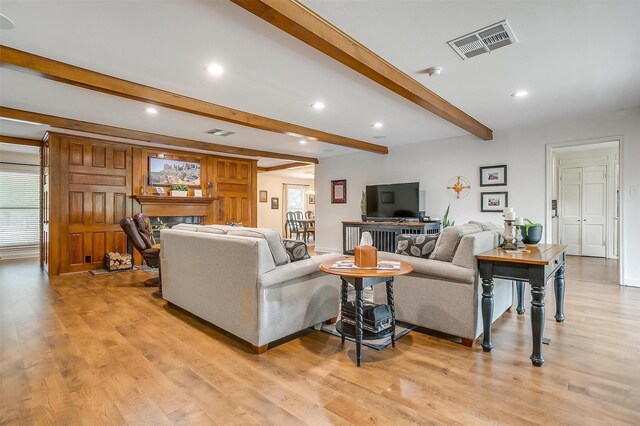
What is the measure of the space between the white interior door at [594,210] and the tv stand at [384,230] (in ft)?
11.7

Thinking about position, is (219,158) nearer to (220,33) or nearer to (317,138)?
(317,138)

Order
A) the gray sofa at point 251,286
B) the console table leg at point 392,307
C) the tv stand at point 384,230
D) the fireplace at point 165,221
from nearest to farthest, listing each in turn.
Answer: the gray sofa at point 251,286, the console table leg at point 392,307, the tv stand at point 384,230, the fireplace at point 165,221

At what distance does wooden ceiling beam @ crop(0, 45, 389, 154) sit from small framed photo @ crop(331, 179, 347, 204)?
9.72 ft

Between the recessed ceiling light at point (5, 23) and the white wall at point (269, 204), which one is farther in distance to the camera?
the white wall at point (269, 204)

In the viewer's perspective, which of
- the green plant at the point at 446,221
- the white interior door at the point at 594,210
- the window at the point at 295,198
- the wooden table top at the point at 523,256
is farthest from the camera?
the window at the point at 295,198

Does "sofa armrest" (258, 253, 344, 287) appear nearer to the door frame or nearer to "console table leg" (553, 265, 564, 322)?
"console table leg" (553, 265, 564, 322)

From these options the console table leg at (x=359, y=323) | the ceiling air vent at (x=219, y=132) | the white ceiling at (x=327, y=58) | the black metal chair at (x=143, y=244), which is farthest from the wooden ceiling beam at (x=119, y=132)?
the console table leg at (x=359, y=323)

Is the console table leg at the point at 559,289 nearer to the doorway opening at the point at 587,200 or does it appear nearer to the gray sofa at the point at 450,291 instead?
the gray sofa at the point at 450,291

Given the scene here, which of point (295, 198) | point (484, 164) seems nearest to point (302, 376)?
point (484, 164)

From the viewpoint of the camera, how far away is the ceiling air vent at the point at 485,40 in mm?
2324

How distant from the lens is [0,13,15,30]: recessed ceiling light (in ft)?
7.12

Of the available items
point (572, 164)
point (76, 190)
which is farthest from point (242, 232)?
point (572, 164)

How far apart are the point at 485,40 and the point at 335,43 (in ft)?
3.85

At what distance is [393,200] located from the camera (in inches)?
261
